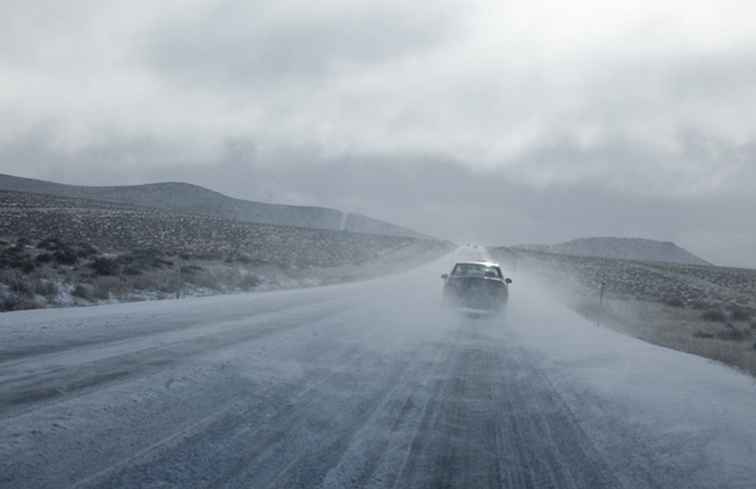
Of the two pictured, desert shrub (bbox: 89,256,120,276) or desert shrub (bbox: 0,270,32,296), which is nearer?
desert shrub (bbox: 0,270,32,296)

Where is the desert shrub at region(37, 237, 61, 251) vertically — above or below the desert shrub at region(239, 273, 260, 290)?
above

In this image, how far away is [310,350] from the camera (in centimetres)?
966

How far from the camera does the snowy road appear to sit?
445 cm

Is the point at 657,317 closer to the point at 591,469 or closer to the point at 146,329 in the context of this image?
the point at 146,329

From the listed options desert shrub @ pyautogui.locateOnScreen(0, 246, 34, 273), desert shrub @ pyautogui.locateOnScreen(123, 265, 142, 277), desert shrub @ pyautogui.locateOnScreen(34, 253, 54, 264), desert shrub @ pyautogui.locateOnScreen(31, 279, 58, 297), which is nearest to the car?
desert shrub @ pyautogui.locateOnScreen(31, 279, 58, 297)

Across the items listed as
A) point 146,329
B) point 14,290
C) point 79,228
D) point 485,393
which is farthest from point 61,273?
point 79,228

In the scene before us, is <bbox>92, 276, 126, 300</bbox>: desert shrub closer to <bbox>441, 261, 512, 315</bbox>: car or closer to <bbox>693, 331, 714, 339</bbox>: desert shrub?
<bbox>441, 261, 512, 315</bbox>: car

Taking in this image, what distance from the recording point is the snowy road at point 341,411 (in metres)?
4.45

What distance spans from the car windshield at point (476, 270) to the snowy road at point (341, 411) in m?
7.46

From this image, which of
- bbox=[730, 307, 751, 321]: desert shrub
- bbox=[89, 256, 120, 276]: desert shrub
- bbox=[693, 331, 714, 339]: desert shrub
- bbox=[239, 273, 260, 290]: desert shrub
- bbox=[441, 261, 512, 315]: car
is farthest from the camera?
bbox=[730, 307, 751, 321]: desert shrub

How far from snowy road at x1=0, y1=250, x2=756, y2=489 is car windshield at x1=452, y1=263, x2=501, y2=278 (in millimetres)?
7459

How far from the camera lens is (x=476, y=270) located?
1992 cm

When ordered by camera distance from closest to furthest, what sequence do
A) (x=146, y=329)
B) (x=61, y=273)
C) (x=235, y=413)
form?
(x=235, y=413), (x=146, y=329), (x=61, y=273)

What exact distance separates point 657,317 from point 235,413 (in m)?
21.6
